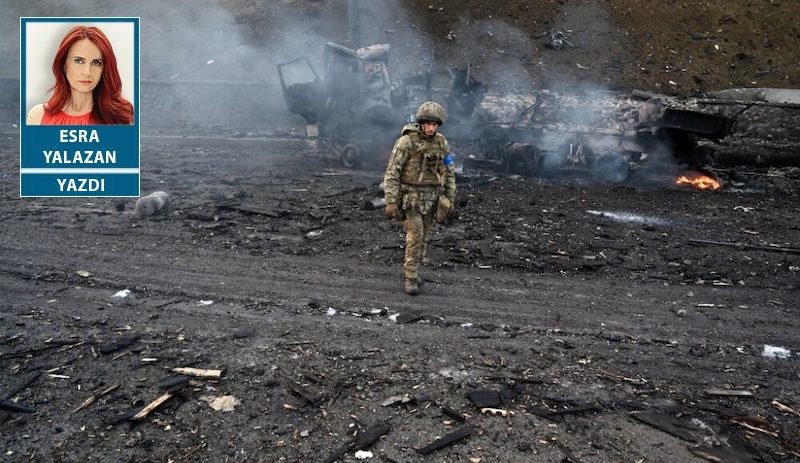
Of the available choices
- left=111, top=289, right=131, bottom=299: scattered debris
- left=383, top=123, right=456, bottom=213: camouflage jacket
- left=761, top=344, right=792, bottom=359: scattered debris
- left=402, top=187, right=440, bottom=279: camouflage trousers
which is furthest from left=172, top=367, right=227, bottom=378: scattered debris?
left=761, top=344, right=792, bottom=359: scattered debris

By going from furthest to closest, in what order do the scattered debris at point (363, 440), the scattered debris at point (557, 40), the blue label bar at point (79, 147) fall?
the scattered debris at point (557, 40) → the blue label bar at point (79, 147) → the scattered debris at point (363, 440)

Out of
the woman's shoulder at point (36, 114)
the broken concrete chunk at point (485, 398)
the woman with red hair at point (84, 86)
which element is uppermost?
the woman with red hair at point (84, 86)

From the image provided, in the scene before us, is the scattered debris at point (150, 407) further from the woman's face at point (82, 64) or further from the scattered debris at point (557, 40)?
the scattered debris at point (557, 40)

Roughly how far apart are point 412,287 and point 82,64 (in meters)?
3.91

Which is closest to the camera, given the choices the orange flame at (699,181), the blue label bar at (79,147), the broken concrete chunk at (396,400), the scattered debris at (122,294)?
the broken concrete chunk at (396,400)

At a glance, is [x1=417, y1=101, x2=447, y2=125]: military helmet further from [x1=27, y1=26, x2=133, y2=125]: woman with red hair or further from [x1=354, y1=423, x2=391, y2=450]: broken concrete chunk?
[x1=354, y1=423, x2=391, y2=450]: broken concrete chunk

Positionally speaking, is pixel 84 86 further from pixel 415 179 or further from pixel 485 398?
pixel 485 398

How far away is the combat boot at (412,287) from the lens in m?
6.46

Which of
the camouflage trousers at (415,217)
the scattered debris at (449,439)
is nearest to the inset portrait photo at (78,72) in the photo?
the camouflage trousers at (415,217)

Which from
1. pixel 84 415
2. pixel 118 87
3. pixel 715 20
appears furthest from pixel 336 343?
pixel 715 20

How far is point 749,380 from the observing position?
4836 millimetres

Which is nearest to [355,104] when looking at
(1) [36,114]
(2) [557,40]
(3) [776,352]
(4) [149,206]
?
(4) [149,206]

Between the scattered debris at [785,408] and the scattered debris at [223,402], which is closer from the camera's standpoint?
the scattered debris at [223,402]

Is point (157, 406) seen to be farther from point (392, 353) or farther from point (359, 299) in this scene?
point (359, 299)
